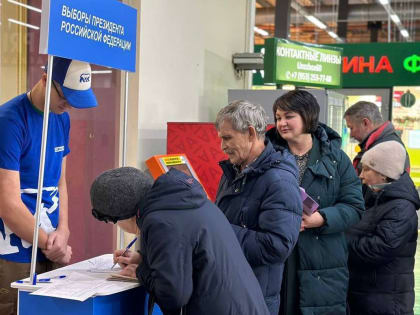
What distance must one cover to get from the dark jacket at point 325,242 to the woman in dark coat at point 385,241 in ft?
0.78

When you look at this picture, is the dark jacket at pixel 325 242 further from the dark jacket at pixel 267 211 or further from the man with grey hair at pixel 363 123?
the man with grey hair at pixel 363 123

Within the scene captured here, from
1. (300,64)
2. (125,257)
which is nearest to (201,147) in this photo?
(300,64)

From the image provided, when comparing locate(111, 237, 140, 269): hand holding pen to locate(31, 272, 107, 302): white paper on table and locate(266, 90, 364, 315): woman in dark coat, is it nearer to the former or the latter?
locate(31, 272, 107, 302): white paper on table

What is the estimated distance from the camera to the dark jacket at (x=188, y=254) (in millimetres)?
1747

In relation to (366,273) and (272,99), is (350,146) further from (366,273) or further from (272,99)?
(366,273)

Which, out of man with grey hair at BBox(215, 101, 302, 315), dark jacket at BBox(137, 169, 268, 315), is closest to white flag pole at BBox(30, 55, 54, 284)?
dark jacket at BBox(137, 169, 268, 315)

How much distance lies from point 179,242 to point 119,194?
23 centimetres

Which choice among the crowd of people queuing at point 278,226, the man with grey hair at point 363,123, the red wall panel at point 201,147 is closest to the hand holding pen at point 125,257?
the crowd of people queuing at point 278,226

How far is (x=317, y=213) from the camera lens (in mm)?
2975

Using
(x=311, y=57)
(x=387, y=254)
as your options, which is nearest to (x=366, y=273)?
(x=387, y=254)

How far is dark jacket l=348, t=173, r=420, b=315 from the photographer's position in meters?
3.30

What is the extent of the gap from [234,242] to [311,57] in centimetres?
371

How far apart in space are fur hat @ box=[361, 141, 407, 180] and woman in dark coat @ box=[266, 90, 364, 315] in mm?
287

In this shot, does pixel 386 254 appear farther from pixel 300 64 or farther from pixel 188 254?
pixel 300 64
